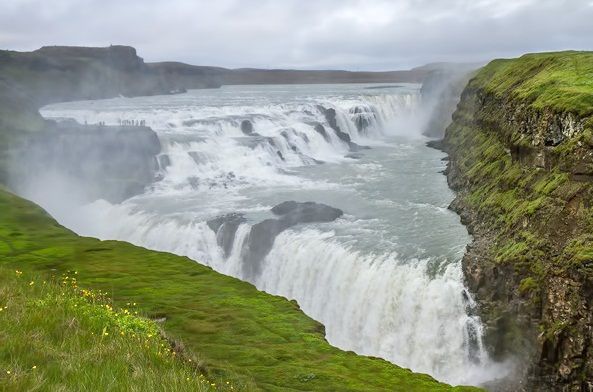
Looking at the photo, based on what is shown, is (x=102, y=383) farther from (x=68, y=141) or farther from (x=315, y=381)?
(x=68, y=141)

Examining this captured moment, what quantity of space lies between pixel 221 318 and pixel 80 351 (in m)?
6.76

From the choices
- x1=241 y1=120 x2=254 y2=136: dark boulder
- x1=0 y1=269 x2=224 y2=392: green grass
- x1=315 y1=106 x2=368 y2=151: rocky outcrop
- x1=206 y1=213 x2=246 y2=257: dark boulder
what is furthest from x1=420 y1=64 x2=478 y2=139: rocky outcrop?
x1=0 y1=269 x2=224 y2=392: green grass

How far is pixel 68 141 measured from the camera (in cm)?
5184

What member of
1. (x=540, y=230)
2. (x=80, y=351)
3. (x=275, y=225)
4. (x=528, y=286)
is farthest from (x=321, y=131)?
(x=80, y=351)

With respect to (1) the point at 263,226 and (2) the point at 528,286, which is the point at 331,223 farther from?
(2) the point at 528,286

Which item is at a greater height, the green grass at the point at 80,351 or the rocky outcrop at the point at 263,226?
the green grass at the point at 80,351

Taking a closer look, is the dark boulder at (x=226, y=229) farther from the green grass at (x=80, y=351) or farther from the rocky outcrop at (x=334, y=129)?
the rocky outcrop at (x=334, y=129)

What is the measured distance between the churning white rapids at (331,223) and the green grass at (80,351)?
1573 cm

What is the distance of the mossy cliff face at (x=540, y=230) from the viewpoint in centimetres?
1716

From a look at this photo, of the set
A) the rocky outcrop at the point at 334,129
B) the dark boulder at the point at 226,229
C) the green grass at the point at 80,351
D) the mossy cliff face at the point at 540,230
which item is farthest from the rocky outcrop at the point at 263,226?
the rocky outcrop at the point at 334,129

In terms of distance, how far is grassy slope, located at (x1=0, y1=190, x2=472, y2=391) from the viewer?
1034 cm

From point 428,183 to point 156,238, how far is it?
20.5 metres

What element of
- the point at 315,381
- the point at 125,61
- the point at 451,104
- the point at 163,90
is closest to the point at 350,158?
the point at 451,104

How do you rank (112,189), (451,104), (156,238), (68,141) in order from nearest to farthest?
(156,238)
(112,189)
(68,141)
(451,104)
